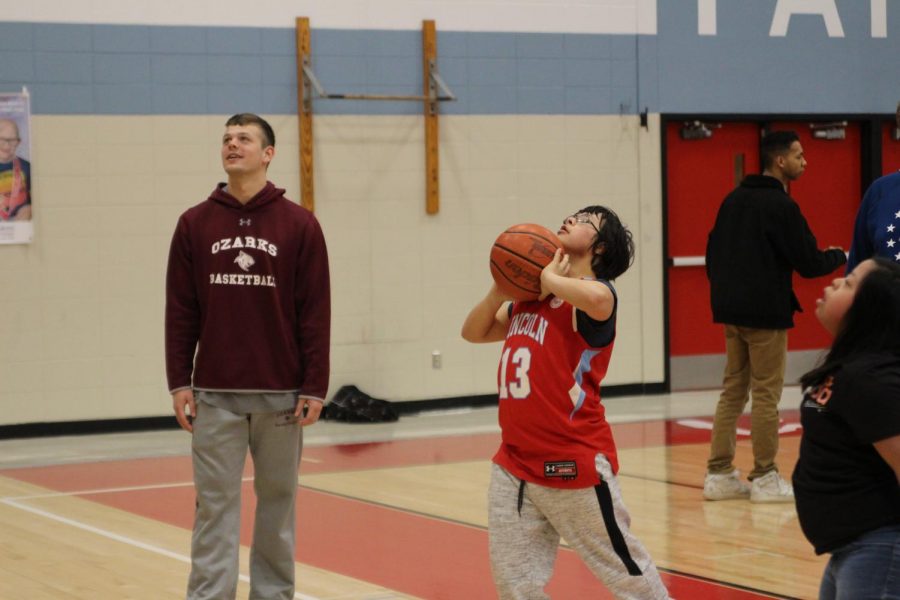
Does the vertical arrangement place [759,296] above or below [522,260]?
below

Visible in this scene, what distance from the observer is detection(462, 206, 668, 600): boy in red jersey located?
381cm

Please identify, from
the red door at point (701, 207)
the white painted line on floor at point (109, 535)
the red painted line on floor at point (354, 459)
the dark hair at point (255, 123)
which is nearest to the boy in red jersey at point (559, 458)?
the dark hair at point (255, 123)

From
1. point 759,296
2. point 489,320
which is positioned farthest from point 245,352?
point 759,296

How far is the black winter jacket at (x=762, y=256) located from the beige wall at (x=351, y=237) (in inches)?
168

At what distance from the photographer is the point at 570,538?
12.6ft

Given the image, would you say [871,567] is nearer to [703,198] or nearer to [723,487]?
[723,487]

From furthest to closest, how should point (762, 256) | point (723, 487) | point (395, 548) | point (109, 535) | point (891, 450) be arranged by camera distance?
point (723, 487) < point (762, 256) < point (109, 535) < point (395, 548) < point (891, 450)

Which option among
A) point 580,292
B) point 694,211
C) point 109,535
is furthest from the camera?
point 694,211

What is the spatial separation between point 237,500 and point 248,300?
0.64 m

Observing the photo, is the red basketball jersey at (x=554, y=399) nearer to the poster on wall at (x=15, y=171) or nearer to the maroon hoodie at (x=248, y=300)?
the maroon hoodie at (x=248, y=300)

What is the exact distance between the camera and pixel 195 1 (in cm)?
1038

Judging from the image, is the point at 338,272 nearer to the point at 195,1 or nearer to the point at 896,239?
the point at 195,1

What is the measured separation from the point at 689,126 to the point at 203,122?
4141 mm

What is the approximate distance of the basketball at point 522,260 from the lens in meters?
3.95
